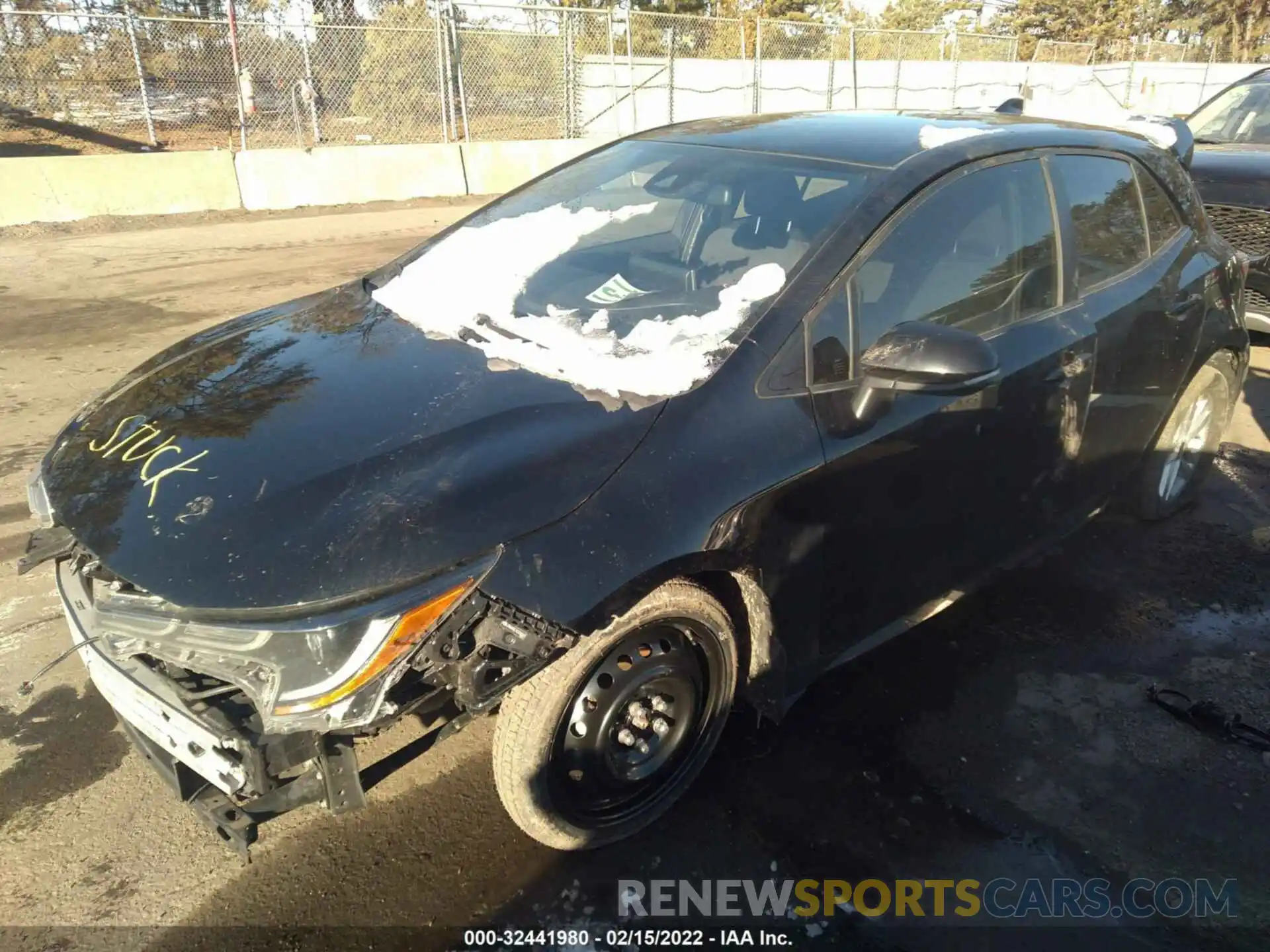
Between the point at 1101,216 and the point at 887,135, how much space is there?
0.96m

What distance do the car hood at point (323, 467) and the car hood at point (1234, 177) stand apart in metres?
6.02

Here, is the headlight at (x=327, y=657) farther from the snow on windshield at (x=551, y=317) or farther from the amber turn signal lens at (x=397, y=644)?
the snow on windshield at (x=551, y=317)

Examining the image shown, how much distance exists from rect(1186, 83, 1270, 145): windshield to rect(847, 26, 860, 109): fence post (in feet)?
36.7

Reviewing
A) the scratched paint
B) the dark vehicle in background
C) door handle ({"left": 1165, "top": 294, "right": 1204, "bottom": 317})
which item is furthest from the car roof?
the dark vehicle in background

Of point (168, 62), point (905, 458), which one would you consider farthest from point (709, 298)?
point (168, 62)

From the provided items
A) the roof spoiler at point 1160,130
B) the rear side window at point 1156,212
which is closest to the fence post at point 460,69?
the roof spoiler at point 1160,130

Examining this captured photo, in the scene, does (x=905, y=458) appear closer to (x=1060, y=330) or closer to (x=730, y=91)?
(x=1060, y=330)

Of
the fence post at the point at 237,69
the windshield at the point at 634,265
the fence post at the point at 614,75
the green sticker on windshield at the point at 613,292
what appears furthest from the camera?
the fence post at the point at 614,75

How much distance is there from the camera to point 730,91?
18.6 m

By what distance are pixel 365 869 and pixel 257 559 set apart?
38.7 inches

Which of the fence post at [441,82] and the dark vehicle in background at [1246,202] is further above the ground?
the fence post at [441,82]

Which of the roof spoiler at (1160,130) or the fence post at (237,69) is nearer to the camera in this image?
the roof spoiler at (1160,130)

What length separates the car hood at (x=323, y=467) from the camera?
6.14ft

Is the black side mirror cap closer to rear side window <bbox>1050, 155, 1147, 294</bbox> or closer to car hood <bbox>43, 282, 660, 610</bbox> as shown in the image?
car hood <bbox>43, 282, 660, 610</bbox>
